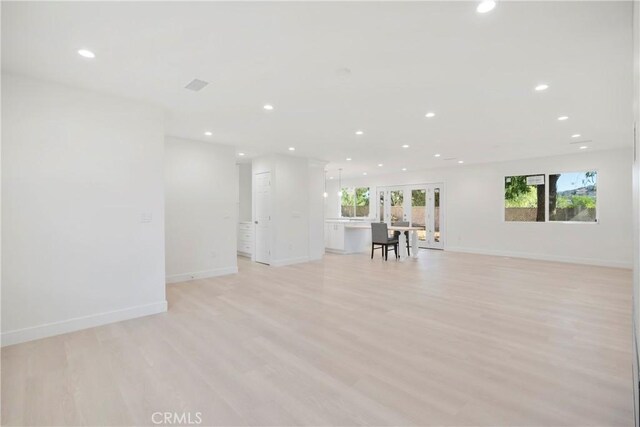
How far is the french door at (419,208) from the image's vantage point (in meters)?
9.70

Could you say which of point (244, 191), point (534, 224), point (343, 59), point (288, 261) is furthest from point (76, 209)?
point (534, 224)

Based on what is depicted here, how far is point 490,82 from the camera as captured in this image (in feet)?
10.3

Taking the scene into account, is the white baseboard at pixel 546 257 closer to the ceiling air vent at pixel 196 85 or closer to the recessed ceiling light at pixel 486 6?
the recessed ceiling light at pixel 486 6

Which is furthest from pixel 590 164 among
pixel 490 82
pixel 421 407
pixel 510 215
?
pixel 421 407

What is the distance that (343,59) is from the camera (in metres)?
2.68

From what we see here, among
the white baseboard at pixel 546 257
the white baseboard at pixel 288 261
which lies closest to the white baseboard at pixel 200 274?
the white baseboard at pixel 288 261

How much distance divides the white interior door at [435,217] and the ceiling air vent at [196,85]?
320 inches

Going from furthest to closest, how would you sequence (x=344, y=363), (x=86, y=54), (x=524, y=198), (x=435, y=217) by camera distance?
(x=435, y=217) → (x=524, y=198) → (x=86, y=54) → (x=344, y=363)

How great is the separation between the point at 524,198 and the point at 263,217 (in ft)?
22.3

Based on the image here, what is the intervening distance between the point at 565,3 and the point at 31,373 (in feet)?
15.3

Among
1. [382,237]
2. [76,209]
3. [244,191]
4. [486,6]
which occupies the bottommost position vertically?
[382,237]

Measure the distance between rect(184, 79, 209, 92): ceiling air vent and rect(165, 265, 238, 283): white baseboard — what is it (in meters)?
3.36

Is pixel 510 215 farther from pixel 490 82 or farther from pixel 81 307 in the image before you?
pixel 81 307

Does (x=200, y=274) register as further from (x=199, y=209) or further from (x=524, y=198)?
(x=524, y=198)
